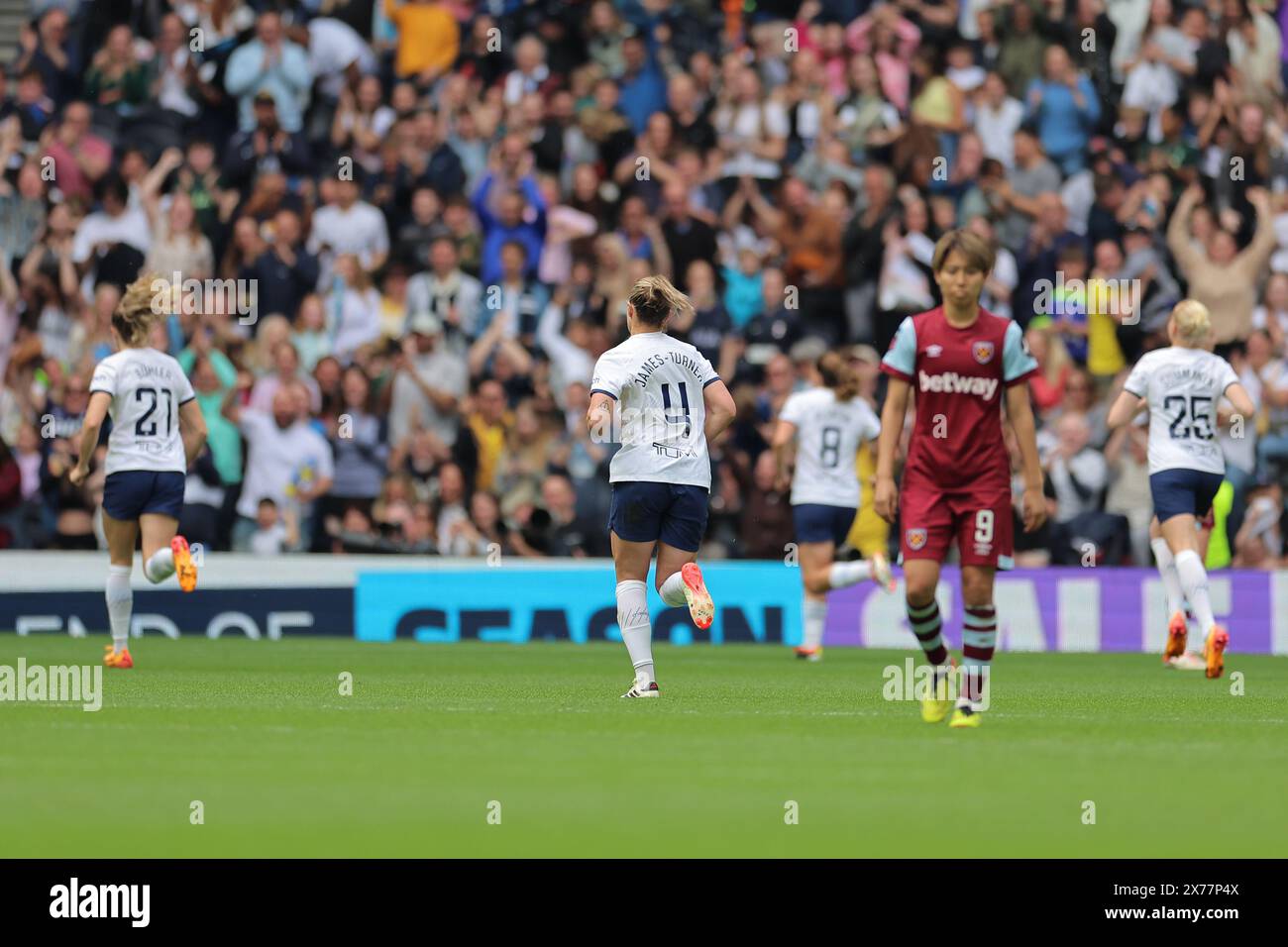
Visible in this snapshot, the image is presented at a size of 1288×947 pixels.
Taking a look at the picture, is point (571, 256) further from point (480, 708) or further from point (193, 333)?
point (480, 708)

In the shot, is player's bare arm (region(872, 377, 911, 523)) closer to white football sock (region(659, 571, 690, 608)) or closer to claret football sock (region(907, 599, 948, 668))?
claret football sock (region(907, 599, 948, 668))

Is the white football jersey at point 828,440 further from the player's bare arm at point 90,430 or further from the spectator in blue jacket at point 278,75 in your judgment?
the spectator in blue jacket at point 278,75

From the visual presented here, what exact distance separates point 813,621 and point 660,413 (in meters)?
6.53

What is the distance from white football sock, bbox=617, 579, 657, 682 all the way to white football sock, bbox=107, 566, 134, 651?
4.88 meters

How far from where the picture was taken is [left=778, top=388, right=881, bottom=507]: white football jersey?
19062 millimetres

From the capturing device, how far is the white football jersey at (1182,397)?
16469 millimetres

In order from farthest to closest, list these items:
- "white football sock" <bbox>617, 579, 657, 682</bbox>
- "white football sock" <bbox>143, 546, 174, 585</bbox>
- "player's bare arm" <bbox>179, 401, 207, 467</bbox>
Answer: "player's bare arm" <bbox>179, 401, 207, 467</bbox> < "white football sock" <bbox>143, 546, 174, 585</bbox> < "white football sock" <bbox>617, 579, 657, 682</bbox>

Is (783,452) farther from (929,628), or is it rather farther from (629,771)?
(629,771)

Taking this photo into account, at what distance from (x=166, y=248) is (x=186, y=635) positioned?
4.63 metres

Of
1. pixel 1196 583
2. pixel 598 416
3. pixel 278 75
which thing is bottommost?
pixel 1196 583

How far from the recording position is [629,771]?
Answer: 9.52 metres

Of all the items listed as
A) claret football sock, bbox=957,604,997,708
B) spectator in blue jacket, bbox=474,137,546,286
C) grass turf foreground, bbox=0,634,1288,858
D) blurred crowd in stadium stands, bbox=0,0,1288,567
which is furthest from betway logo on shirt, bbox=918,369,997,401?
spectator in blue jacket, bbox=474,137,546,286

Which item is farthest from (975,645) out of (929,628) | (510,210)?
(510,210)

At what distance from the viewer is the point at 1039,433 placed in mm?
22016
